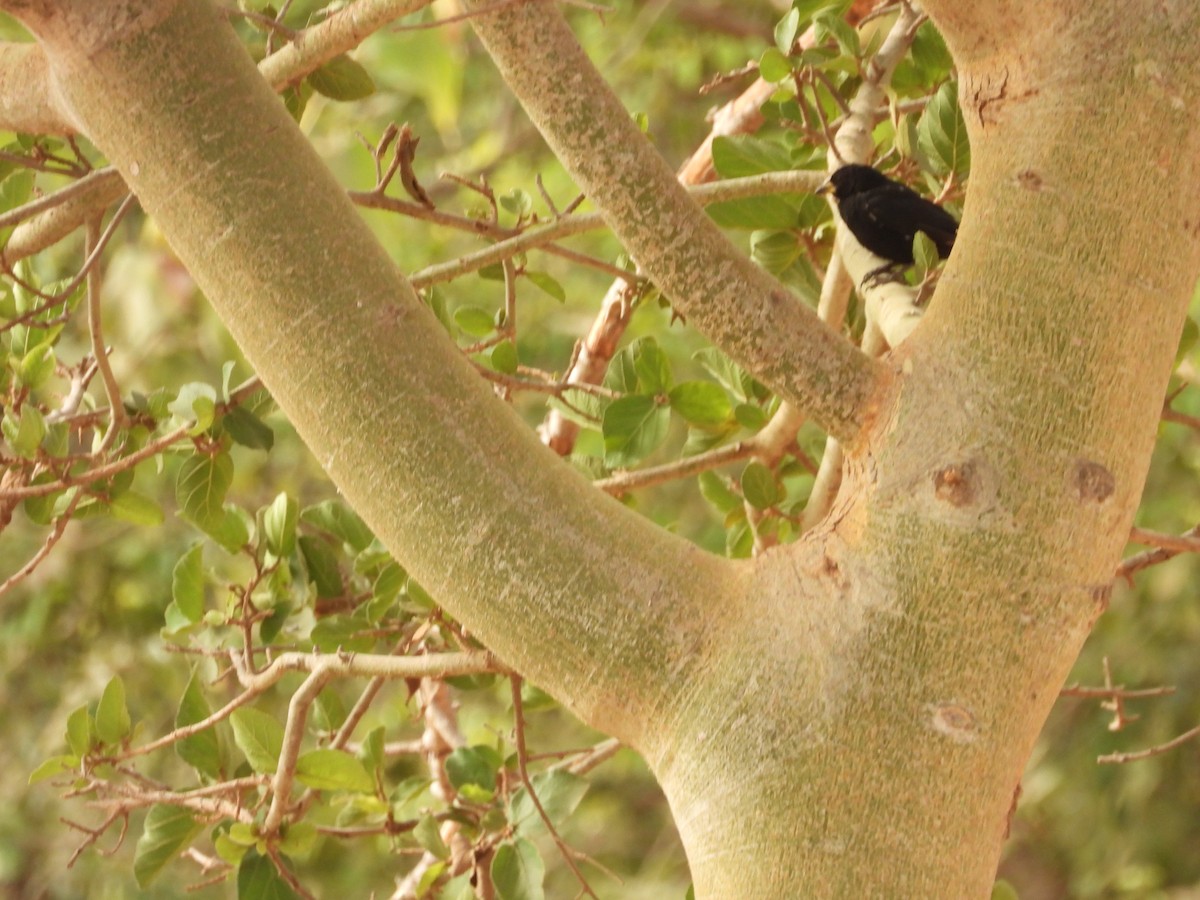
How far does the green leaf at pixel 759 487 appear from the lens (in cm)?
99

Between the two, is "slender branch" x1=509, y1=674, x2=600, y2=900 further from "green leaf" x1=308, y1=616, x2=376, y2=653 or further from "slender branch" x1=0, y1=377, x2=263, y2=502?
"slender branch" x1=0, y1=377, x2=263, y2=502

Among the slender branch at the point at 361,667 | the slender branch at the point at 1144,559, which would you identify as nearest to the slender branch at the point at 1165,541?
the slender branch at the point at 1144,559

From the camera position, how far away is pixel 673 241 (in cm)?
64

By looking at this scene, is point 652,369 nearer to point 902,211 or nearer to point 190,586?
point 902,211

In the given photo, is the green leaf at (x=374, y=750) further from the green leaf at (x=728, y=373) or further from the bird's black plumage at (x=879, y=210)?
the bird's black plumage at (x=879, y=210)

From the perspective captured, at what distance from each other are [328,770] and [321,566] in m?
0.24

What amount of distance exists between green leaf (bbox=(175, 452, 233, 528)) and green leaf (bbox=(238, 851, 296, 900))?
0.26 meters

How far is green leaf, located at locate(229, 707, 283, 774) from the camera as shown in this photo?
88 cm

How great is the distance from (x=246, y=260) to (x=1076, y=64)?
43 centimetres

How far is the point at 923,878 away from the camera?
0.55 metres

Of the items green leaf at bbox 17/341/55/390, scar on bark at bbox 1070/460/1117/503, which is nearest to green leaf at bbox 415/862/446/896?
green leaf at bbox 17/341/55/390

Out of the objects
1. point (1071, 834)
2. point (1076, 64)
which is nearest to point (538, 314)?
point (1071, 834)

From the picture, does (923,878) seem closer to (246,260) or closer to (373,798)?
(246,260)

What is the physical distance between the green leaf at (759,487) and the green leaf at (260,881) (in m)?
0.44
